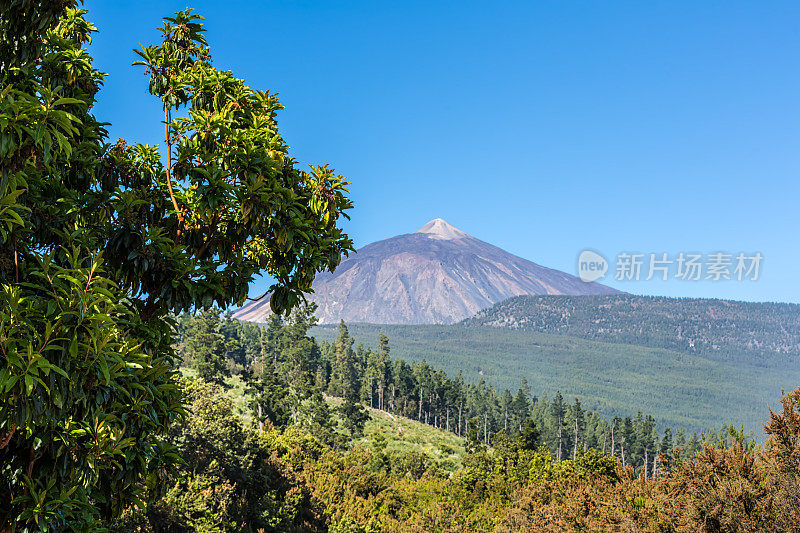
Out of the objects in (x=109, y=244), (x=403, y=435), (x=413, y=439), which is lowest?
(x=403, y=435)

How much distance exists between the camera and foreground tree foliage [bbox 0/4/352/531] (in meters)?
Answer: 4.19

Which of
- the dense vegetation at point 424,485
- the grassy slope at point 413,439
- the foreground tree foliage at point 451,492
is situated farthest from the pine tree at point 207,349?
the grassy slope at point 413,439

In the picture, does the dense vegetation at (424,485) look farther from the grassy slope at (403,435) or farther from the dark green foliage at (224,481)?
the grassy slope at (403,435)

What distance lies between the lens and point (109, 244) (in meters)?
6.18

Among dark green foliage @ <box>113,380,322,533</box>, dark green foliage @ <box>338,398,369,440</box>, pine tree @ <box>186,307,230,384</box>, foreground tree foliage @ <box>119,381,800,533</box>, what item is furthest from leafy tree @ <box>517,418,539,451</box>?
dark green foliage @ <box>113,380,322,533</box>

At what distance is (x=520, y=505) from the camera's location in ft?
99.5

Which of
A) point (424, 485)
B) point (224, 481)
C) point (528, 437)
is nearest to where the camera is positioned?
point (224, 481)

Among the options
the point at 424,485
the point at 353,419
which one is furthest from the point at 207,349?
the point at 424,485

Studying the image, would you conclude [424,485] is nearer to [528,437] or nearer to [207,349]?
[528,437]

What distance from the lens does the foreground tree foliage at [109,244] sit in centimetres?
419

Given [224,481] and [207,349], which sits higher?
[207,349]

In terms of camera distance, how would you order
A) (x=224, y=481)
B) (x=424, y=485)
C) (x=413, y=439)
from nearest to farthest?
(x=224, y=481) → (x=424, y=485) → (x=413, y=439)

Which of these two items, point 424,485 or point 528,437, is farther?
point 528,437

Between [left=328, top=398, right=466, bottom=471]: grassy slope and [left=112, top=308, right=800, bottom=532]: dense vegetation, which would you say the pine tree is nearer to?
[left=112, top=308, right=800, bottom=532]: dense vegetation
